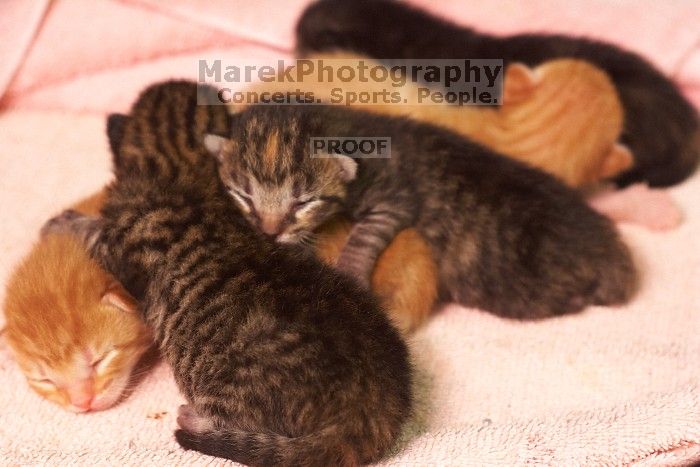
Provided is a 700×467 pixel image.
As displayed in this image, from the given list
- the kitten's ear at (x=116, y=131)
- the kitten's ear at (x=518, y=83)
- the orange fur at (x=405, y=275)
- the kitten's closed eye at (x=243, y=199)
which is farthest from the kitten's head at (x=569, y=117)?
the kitten's ear at (x=116, y=131)

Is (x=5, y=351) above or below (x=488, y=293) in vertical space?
below

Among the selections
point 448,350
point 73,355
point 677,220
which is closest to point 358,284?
point 448,350

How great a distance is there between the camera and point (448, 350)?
165 cm

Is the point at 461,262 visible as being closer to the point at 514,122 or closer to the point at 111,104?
the point at 514,122

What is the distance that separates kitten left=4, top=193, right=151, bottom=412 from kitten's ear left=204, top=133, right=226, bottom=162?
0.35 m

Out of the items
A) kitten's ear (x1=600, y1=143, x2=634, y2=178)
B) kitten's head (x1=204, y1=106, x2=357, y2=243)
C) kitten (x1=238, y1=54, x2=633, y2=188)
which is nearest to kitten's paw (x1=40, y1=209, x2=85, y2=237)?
kitten's head (x1=204, y1=106, x2=357, y2=243)

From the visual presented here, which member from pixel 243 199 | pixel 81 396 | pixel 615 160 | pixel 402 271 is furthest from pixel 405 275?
pixel 615 160

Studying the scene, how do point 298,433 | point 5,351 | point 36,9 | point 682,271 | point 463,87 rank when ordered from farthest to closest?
point 36,9 < point 463,87 < point 682,271 < point 5,351 < point 298,433

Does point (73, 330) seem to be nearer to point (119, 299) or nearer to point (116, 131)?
point (119, 299)

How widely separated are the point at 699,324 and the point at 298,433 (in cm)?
101

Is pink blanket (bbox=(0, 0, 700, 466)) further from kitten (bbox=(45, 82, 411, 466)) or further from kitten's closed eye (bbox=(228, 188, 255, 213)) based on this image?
kitten's closed eye (bbox=(228, 188, 255, 213))

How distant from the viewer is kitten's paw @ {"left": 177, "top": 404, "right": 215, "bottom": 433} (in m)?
A: 1.34

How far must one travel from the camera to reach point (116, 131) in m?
1.71

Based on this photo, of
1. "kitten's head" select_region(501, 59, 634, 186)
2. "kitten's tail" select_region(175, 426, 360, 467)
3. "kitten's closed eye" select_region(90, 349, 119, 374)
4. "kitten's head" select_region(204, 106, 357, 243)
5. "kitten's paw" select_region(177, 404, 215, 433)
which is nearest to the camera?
"kitten's tail" select_region(175, 426, 360, 467)
